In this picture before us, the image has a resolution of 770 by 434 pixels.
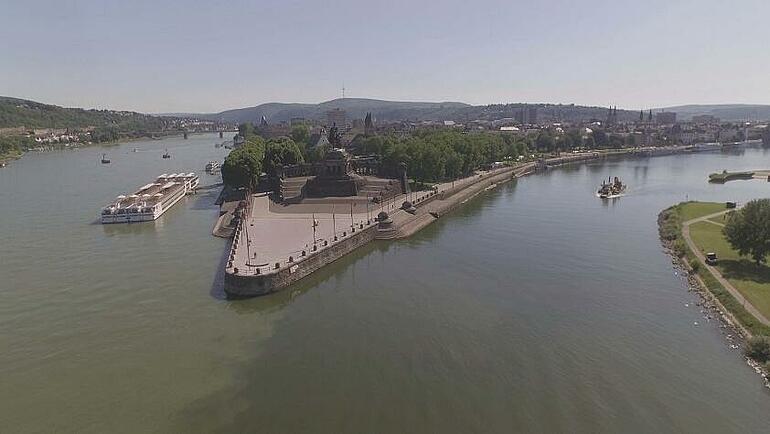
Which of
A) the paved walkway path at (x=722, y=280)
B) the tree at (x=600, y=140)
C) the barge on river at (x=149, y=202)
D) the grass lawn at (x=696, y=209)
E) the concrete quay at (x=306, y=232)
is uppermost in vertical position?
the tree at (x=600, y=140)

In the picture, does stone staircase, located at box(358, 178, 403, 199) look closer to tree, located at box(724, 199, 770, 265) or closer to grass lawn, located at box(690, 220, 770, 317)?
grass lawn, located at box(690, 220, 770, 317)

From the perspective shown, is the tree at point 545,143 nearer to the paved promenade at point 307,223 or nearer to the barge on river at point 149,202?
the paved promenade at point 307,223

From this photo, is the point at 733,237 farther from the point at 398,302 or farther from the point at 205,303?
the point at 205,303

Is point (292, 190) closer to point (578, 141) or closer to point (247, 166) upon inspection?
point (247, 166)

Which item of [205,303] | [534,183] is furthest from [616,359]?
[534,183]

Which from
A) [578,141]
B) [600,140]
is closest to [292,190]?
[578,141]

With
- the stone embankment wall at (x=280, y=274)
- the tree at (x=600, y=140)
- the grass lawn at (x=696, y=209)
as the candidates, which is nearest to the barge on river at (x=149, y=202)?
the stone embankment wall at (x=280, y=274)

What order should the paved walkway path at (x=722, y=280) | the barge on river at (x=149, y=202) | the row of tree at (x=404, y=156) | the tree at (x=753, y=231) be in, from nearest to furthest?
the paved walkway path at (x=722, y=280) → the tree at (x=753, y=231) → the barge on river at (x=149, y=202) → the row of tree at (x=404, y=156)
